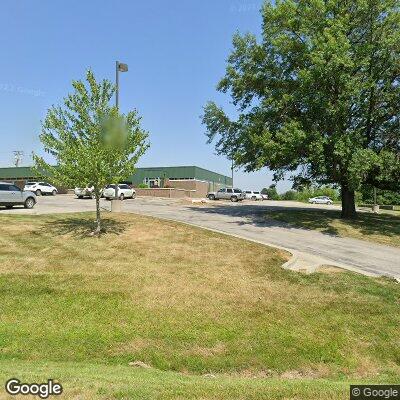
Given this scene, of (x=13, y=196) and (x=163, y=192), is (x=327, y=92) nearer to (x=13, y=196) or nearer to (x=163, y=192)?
(x=13, y=196)

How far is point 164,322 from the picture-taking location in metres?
9.01

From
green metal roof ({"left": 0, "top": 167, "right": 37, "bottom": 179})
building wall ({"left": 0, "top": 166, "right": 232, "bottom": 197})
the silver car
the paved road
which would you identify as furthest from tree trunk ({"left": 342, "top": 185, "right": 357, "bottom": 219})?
green metal roof ({"left": 0, "top": 167, "right": 37, "bottom": 179})

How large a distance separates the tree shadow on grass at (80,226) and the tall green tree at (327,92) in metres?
9.38

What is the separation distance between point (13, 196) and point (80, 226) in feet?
31.4

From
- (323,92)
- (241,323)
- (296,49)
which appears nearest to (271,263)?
(241,323)

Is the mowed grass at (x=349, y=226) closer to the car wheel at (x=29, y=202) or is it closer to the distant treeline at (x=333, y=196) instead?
the car wheel at (x=29, y=202)

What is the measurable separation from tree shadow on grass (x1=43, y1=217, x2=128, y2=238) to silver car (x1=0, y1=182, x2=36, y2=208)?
6948mm

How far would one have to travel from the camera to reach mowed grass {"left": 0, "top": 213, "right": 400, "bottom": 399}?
5.96 metres

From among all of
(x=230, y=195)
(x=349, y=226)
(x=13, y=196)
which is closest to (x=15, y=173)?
(x=230, y=195)

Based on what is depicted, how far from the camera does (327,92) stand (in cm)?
2191

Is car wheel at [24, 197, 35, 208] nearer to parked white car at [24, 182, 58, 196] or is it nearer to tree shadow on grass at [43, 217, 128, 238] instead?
tree shadow on grass at [43, 217, 128, 238]

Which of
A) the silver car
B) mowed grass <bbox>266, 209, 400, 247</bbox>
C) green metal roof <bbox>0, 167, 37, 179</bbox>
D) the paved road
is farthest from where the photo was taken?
green metal roof <bbox>0, 167, 37, 179</bbox>

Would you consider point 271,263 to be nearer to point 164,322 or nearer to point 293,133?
point 164,322

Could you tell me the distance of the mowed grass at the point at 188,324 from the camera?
596cm
